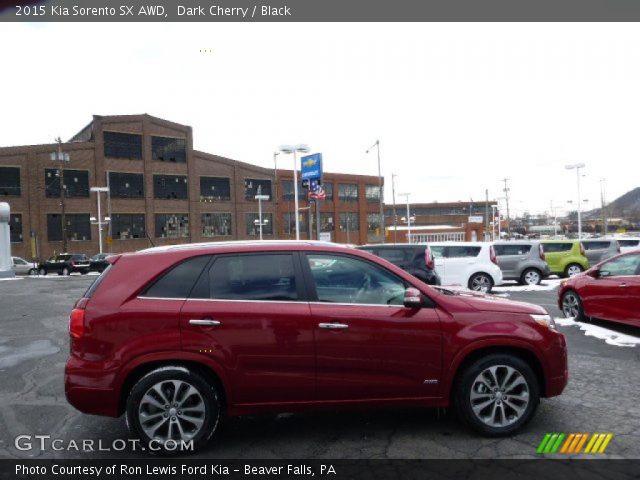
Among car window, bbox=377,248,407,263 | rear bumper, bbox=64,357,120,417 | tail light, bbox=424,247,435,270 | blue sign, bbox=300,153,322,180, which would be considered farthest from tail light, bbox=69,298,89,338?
blue sign, bbox=300,153,322,180

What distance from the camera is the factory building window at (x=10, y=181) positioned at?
4938 centimetres

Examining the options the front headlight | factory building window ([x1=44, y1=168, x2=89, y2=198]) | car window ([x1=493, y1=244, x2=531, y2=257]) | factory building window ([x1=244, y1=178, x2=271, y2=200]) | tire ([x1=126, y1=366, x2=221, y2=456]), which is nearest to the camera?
tire ([x1=126, y1=366, x2=221, y2=456])

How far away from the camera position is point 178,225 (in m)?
59.5

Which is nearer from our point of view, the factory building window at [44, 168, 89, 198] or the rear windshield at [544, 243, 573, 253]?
the rear windshield at [544, 243, 573, 253]

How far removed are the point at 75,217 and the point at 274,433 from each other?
54206 millimetres

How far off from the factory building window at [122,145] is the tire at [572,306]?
5349 cm

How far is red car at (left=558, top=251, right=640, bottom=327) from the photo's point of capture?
8.24 m

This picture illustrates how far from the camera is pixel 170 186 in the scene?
59125mm

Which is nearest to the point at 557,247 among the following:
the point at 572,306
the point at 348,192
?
the point at 572,306

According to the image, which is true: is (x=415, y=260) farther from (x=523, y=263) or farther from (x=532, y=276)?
(x=532, y=276)

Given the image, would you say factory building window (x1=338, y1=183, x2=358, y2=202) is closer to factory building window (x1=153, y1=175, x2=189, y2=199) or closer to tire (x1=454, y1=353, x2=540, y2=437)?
factory building window (x1=153, y1=175, x2=189, y2=199)

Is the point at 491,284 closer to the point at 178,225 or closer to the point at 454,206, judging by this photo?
the point at 178,225

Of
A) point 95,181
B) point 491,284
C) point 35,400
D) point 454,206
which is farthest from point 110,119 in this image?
point 454,206

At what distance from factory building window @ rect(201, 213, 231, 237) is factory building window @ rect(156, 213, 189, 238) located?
238cm
